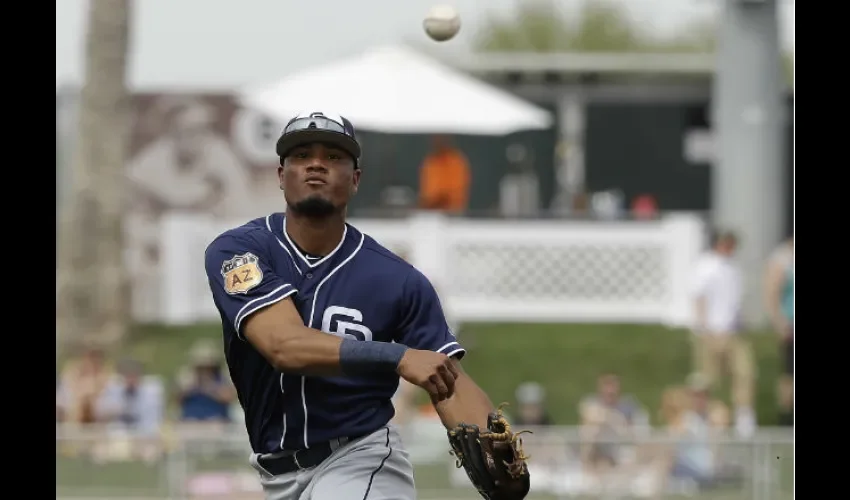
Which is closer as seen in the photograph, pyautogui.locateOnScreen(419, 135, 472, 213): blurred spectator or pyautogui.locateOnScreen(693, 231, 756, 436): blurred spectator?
pyautogui.locateOnScreen(693, 231, 756, 436): blurred spectator

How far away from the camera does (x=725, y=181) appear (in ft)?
70.3

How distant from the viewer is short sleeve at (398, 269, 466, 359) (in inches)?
237

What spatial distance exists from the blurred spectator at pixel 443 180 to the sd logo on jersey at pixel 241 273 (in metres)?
12.4

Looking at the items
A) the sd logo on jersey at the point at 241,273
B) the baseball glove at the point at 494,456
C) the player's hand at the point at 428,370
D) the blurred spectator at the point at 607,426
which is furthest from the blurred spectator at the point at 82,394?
the player's hand at the point at 428,370

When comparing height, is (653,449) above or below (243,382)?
below

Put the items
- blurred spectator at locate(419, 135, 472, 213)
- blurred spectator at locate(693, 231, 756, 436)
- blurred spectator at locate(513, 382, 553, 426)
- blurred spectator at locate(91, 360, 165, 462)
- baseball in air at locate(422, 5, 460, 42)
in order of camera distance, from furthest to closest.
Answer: blurred spectator at locate(419, 135, 472, 213), blurred spectator at locate(693, 231, 756, 436), blurred spectator at locate(513, 382, 553, 426), blurred spectator at locate(91, 360, 165, 462), baseball in air at locate(422, 5, 460, 42)

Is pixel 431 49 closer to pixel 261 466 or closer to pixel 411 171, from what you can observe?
pixel 411 171

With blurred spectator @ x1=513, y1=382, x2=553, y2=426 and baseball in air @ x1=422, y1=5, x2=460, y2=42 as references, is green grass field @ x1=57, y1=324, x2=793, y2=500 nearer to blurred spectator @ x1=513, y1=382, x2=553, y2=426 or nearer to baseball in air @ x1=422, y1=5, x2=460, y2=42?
blurred spectator @ x1=513, y1=382, x2=553, y2=426

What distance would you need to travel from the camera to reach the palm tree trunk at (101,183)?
64.7 feet

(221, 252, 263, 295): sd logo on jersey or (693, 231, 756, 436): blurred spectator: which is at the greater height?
(221, 252, 263, 295): sd logo on jersey

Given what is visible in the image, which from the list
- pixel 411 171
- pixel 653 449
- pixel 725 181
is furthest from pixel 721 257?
pixel 411 171

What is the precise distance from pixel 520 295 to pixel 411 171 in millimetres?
5299

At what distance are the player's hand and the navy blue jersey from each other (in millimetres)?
433

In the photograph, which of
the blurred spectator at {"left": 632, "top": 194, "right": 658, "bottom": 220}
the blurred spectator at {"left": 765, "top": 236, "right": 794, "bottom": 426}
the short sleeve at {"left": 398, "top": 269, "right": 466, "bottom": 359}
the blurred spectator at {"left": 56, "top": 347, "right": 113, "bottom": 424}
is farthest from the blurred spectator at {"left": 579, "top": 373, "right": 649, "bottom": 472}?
the blurred spectator at {"left": 632, "top": 194, "right": 658, "bottom": 220}
